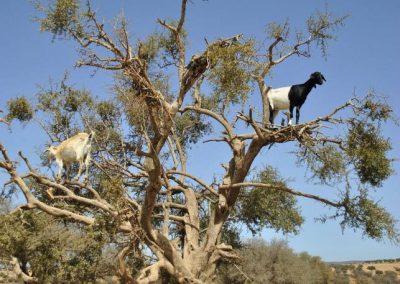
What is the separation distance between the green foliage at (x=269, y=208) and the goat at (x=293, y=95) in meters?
4.85

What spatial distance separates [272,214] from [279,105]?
5.74 meters

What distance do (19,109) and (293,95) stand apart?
7774 mm

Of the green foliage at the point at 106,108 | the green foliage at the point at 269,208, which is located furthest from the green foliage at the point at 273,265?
the green foliage at the point at 106,108

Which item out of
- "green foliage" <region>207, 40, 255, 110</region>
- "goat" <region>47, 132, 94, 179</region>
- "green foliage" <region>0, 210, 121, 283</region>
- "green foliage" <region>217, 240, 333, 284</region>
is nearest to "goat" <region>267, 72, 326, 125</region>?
"green foliage" <region>207, 40, 255, 110</region>

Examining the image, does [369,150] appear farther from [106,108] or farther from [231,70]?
[106,108]

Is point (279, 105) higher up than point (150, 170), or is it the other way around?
point (279, 105)

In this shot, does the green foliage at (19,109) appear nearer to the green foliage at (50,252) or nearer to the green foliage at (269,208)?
the green foliage at (50,252)

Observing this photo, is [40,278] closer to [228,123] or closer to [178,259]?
[178,259]

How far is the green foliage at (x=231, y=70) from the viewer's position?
8676 mm

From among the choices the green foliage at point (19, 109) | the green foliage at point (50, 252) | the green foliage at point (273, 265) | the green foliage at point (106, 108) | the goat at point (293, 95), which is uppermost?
the green foliage at point (106, 108)

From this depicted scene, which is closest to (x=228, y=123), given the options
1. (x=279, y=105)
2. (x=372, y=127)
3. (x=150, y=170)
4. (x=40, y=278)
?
(x=279, y=105)

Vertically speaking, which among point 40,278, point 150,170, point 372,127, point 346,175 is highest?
point 372,127

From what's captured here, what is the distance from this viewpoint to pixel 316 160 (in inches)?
456

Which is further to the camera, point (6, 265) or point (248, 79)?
point (6, 265)
